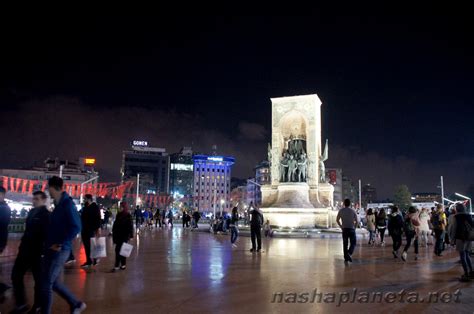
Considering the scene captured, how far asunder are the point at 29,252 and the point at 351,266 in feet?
26.3

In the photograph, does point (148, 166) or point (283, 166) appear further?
point (148, 166)

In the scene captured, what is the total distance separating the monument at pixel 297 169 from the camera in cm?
2858

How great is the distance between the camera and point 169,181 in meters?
148

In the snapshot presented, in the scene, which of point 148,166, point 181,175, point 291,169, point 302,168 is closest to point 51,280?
point 291,169

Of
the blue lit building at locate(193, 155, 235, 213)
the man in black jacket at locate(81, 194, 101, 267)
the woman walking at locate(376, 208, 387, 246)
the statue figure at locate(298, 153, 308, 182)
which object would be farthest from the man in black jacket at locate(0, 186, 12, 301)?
the blue lit building at locate(193, 155, 235, 213)

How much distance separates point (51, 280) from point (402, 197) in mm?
88367

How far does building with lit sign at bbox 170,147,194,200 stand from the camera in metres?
150

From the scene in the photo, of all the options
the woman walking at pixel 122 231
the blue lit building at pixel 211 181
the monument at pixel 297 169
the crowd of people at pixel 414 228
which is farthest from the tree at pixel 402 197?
the woman walking at pixel 122 231

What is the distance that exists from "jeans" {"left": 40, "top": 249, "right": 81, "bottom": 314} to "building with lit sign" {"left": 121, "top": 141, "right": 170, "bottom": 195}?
434 ft

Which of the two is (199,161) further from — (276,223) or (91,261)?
(91,261)

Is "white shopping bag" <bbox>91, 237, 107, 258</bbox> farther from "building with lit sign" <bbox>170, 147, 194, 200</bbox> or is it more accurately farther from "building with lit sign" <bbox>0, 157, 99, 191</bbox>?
"building with lit sign" <bbox>170, 147, 194, 200</bbox>

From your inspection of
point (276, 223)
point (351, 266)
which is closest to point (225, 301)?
point (351, 266)

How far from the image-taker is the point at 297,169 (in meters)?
29.9

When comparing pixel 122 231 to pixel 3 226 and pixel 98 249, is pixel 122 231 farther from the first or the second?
pixel 3 226
